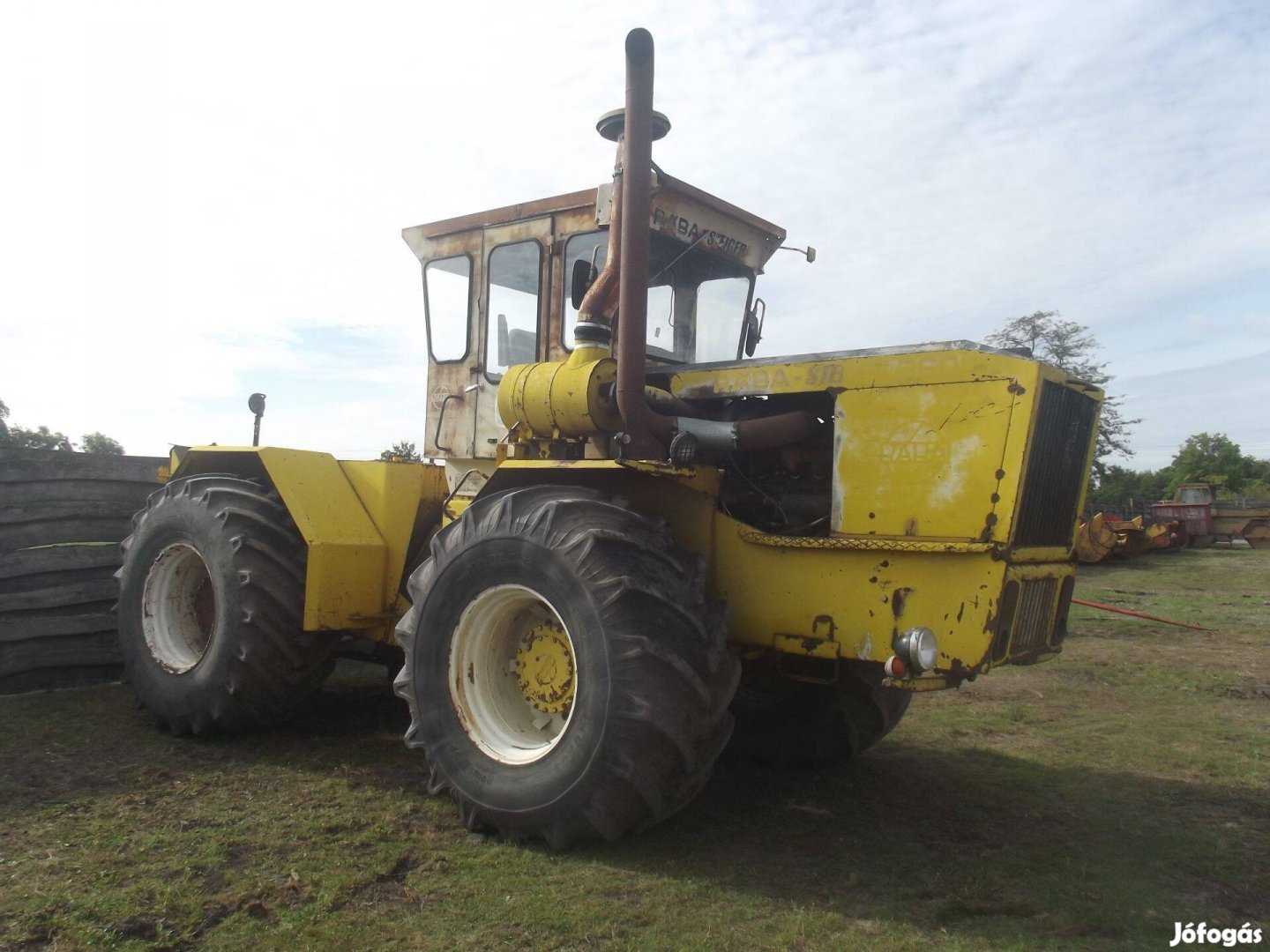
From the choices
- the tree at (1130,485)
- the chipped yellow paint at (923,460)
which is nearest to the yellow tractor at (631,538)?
the chipped yellow paint at (923,460)

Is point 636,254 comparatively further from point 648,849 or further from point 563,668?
point 648,849

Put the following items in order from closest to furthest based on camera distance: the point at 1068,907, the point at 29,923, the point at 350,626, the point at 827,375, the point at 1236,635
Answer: the point at 29,923, the point at 1068,907, the point at 827,375, the point at 350,626, the point at 1236,635

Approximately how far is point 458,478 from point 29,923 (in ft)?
10.8

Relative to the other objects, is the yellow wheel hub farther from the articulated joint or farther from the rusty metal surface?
the rusty metal surface

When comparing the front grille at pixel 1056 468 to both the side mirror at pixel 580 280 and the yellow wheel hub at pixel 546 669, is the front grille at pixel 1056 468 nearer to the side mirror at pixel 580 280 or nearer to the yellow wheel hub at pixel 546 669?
the yellow wheel hub at pixel 546 669

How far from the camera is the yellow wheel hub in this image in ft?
13.9

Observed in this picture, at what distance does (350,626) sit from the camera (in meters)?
5.59

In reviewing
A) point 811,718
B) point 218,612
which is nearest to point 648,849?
point 811,718

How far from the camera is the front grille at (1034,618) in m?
4.04

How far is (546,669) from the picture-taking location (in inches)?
170

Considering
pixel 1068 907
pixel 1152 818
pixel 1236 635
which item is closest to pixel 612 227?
pixel 1068 907

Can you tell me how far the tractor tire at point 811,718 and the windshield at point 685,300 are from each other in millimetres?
→ 1892

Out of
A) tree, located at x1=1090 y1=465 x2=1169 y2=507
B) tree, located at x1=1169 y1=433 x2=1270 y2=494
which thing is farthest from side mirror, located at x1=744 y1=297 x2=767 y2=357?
tree, located at x1=1169 y1=433 x2=1270 y2=494

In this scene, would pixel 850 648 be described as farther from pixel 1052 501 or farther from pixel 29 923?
pixel 29 923
